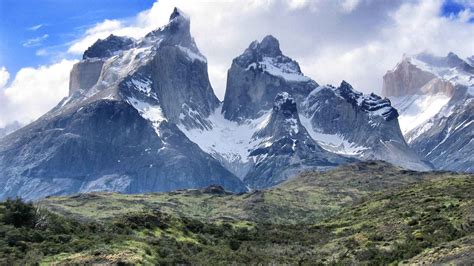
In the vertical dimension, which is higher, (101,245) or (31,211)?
(31,211)

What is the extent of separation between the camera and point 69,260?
241ft

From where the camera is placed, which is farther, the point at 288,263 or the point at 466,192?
the point at 466,192

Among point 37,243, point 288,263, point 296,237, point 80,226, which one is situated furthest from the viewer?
point 296,237

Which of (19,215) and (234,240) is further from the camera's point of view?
(234,240)

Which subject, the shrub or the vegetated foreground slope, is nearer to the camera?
the vegetated foreground slope

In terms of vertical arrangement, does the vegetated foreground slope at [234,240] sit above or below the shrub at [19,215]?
below

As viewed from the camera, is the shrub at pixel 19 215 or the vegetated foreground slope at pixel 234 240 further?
the shrub at pixel 19 215

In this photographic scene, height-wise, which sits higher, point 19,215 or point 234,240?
point 19,215

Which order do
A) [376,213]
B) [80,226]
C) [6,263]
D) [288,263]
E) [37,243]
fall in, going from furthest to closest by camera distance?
[376,213]
[80,226]
[288,263]
[37,243]
[6,263]

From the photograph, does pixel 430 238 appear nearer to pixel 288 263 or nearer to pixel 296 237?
pixel 288 263

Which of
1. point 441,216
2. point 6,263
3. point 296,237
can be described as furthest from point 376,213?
point 6,263

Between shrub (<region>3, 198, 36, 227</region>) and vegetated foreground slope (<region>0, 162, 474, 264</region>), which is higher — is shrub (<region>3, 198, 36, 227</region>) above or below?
above

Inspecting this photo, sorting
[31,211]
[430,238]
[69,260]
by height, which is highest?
[31,211]

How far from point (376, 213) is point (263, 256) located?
5344 centimetres
